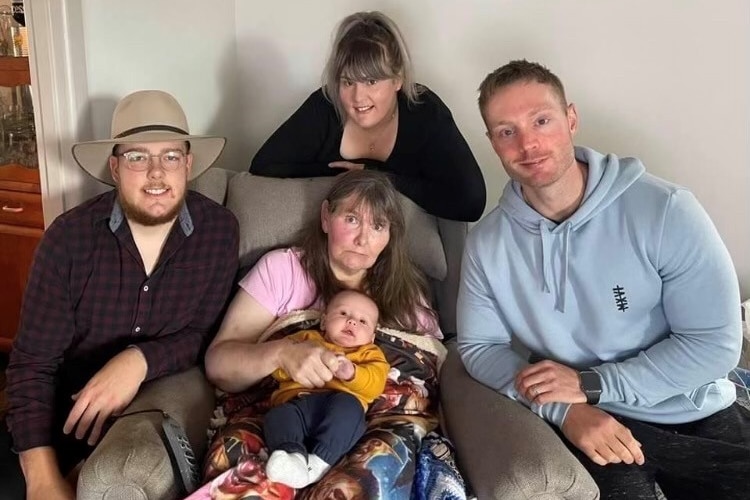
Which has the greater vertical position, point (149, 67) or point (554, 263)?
point (149, 67)

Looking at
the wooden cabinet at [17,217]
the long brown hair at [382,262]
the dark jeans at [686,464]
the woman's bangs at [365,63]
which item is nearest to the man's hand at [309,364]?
the long brown hair at [382,262]

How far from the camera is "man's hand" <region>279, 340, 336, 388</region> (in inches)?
61.6

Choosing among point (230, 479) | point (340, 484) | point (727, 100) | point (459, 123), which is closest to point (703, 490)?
point (340, 484)

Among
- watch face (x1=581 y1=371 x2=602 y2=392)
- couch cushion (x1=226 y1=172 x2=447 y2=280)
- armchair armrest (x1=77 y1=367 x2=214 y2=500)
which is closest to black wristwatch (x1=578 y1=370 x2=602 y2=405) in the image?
watch face (x1=581 y1=371 x2=602 y2=392)

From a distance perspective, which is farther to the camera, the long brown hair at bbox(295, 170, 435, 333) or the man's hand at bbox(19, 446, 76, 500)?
the long brown hair at bbox(295, 170, 435, 333)

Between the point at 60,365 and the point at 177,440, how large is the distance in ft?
1.58

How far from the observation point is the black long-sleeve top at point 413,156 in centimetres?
201

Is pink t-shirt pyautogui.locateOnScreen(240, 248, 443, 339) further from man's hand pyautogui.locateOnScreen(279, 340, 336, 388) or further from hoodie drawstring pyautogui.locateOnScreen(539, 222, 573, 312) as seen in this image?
hoodie drawstring pyautogui.locateOnScreen(539, 222, 573, 312)

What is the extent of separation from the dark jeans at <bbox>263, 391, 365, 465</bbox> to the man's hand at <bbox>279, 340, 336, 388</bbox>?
0.04 metres

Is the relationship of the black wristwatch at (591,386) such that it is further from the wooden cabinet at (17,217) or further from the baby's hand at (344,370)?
the wooden cabinet at (17,217)

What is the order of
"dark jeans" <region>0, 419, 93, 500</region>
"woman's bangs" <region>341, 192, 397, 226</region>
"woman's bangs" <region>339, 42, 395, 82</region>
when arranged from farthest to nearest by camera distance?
"woman's bangs" <region>339, 42, 395, 82</region>
"woman's bangs" <region>341, 192, 397, 226</region>
"dark jeans" <region>0, 419, 93, 500</region>

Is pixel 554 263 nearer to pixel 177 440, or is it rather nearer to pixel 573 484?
pixel 573 484

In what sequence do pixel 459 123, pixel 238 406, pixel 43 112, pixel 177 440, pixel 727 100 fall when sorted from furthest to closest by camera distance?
pixel 459 123
pixel 727 100
pixel 43 112
pixel 238 406
pixel 177 440

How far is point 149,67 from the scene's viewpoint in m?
2.22
